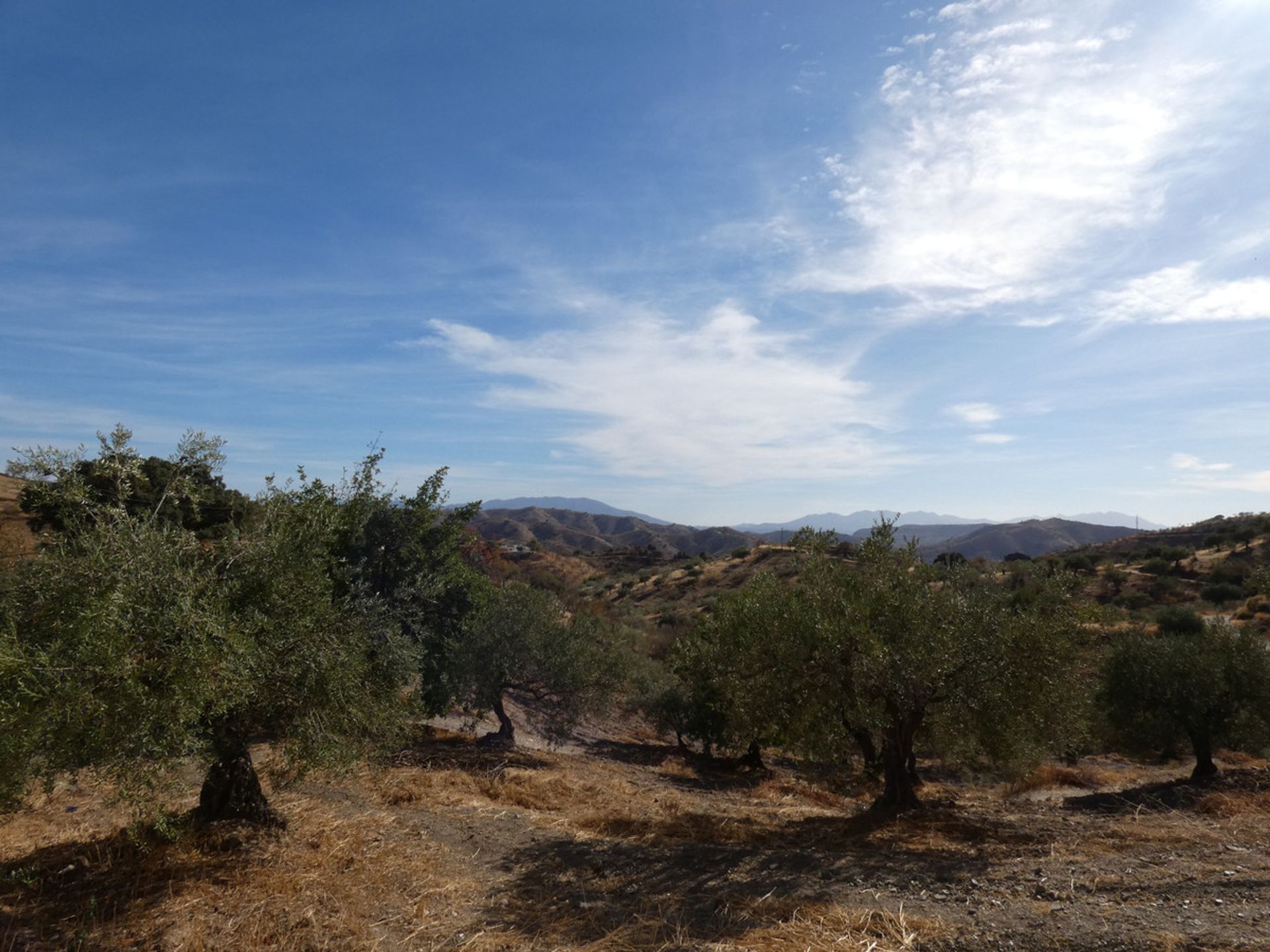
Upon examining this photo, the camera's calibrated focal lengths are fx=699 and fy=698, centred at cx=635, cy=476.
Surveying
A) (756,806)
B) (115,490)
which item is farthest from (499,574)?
(115,490)

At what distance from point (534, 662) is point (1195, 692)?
17.4m

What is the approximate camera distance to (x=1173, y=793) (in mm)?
17078

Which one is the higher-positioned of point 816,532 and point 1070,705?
point 816,532

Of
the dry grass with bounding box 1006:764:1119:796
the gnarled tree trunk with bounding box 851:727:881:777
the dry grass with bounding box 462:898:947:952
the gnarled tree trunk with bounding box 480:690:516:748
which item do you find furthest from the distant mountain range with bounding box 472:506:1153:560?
the dry grass with bounding box 462:898:947:952

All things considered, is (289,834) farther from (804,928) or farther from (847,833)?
(847,833)

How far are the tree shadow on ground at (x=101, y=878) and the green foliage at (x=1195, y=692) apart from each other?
20.9 m

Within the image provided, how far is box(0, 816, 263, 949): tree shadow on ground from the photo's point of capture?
711cm

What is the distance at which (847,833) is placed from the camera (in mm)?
13266

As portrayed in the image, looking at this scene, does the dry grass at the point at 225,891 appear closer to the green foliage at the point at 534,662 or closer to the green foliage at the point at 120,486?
the green foliage at the point at 120,486

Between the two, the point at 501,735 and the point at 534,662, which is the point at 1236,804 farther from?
the point at 501,735

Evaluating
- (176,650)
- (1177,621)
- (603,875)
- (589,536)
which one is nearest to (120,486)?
(176,650)

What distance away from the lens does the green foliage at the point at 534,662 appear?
18594 millimetres

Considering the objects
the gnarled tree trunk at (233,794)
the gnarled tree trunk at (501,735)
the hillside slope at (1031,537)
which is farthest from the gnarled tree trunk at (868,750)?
the hillside slope at (1031,537)

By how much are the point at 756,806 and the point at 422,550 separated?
10.5m
